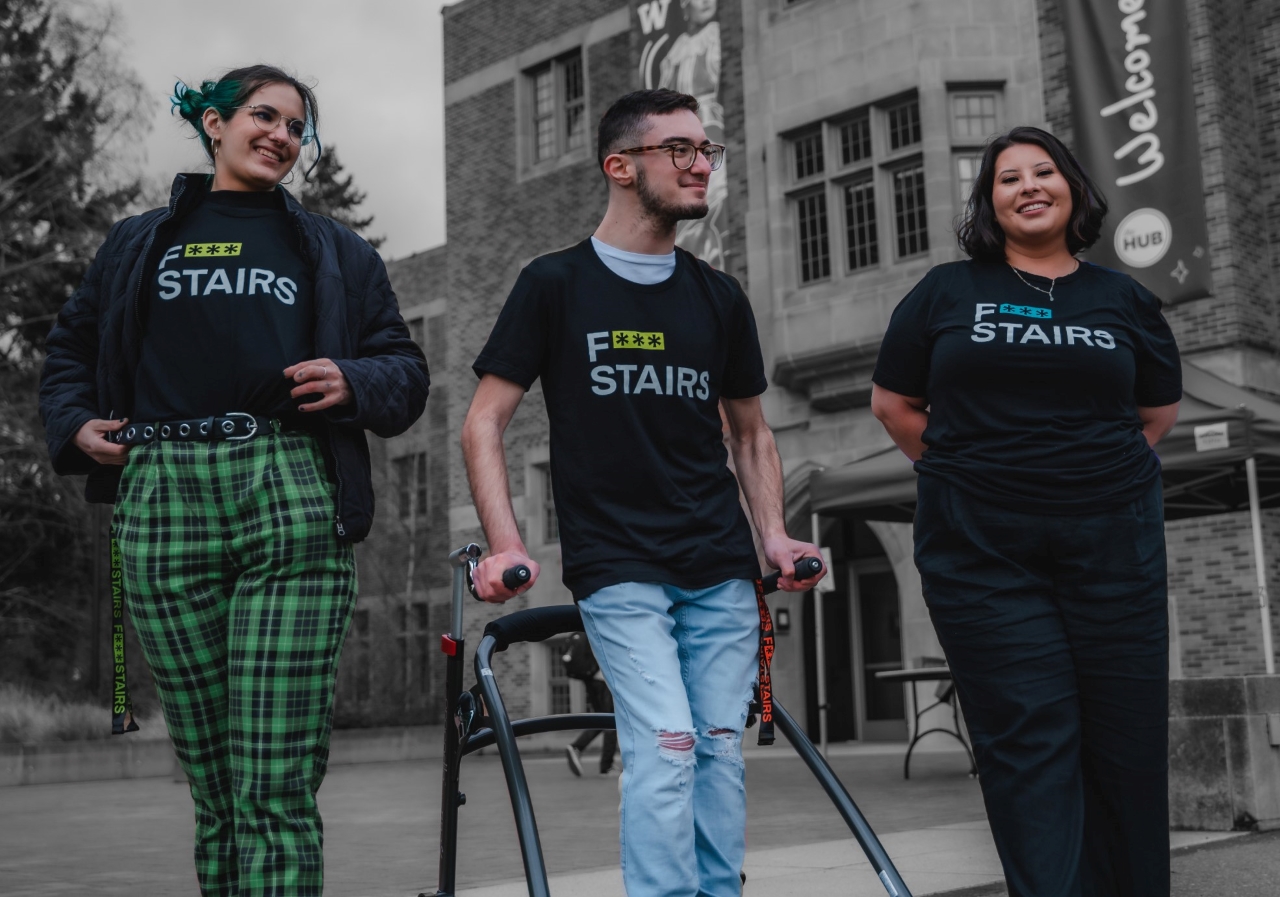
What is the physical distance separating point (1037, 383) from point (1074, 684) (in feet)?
2.22

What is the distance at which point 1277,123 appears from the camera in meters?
16.2

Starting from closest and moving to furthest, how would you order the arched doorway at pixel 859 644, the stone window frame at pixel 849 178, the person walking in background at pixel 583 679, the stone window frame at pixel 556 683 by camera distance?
1. the person walking in background at pixel 583 679
2. the stone window frame at pixel 849 178
3. the arched doorway at pixel 859 644
4. the stone window frame at pixel 556 683

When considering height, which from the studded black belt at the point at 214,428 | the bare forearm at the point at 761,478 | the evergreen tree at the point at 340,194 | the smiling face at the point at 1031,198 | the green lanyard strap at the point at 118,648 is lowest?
the green lanyard strap at the point at 118,648

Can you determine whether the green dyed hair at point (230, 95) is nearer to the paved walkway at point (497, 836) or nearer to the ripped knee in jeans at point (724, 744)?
the ripped knee in jeans at point (724, 744)

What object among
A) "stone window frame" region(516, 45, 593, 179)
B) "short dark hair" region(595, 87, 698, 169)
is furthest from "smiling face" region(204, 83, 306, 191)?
"stone window frame" region(516, 45, 593, 179)

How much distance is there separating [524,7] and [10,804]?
649 inches

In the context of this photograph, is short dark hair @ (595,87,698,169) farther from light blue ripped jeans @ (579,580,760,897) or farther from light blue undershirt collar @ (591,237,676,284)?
light blue ripped jeans @ (579,580,760,897)

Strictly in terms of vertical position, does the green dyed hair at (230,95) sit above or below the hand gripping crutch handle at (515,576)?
above

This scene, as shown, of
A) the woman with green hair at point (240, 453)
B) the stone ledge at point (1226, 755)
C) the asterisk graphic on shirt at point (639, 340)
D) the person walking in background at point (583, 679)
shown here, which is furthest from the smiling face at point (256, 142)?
the person walking in background at point (583, 679)

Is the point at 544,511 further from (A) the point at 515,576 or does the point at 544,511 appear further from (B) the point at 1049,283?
(A) the point at 515,576

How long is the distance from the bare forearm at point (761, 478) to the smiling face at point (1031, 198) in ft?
2.54

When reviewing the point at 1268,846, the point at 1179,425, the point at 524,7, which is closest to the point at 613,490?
the point at 1268,846

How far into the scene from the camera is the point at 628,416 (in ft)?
10.7

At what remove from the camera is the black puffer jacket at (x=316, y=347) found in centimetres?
322
